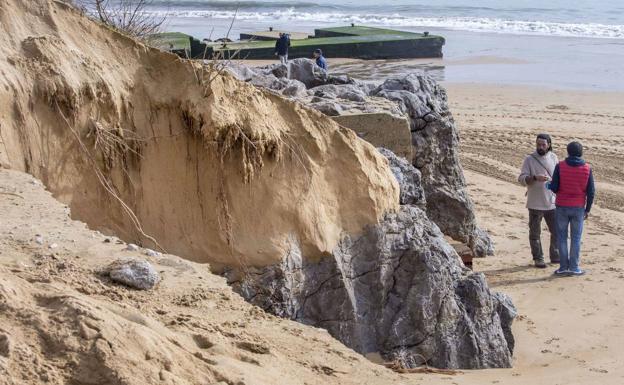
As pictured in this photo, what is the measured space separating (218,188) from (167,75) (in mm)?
922

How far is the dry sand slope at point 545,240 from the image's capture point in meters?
8.28

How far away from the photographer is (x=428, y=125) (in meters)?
10.5

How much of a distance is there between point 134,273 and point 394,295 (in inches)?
111

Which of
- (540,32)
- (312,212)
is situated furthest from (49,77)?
(540,32)

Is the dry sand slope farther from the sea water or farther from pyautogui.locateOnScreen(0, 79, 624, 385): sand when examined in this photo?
the sea water

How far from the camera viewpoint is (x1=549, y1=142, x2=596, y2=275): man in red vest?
34.2ft

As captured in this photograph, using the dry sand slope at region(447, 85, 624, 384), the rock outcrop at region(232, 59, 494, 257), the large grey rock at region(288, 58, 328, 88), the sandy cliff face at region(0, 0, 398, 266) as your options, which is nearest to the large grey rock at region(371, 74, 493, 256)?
the rock outcrop at region(232, 59, 494, 257)

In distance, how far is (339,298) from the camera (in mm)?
7312

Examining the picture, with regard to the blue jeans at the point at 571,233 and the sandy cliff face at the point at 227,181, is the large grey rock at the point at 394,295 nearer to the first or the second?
the sandy cliff face at the point at 227,181

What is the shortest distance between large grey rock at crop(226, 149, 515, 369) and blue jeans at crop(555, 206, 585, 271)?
299 cm

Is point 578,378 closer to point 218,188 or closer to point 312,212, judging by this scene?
point 312,212

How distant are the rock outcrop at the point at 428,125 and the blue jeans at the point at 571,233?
1.02 metres

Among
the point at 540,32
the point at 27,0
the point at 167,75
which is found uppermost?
the point at 27,0

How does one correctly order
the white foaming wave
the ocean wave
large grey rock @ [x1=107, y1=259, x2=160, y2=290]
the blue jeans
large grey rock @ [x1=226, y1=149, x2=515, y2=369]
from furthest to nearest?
1. the ocean wave
2. the white foaming wave
3. the blue jeans
4. large grey rock @ [x1=226, y1=149, x2=515, y2=369]
5. large grey rock @ [x1=107, y1=259, x2=160, y2=290]
